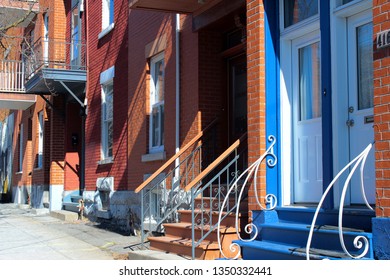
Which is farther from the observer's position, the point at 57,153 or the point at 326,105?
the point at 57,153

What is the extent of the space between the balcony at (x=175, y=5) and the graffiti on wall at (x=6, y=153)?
1724 cm

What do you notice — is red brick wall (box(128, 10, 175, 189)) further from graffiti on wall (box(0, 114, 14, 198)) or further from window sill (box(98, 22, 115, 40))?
graffiti on wall (box(0, 114, 14, 198))

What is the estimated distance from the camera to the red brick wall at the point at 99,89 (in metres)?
12.4

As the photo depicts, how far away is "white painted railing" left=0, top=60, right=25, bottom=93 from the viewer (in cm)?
1733

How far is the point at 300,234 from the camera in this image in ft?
20.2

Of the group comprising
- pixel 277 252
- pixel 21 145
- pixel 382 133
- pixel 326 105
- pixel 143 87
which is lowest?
pixel 277 252

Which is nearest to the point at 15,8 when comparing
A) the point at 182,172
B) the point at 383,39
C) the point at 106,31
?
the point at 106,31

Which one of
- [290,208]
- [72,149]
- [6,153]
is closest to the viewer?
[290,208]

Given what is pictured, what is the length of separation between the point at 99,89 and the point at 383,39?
377 inches

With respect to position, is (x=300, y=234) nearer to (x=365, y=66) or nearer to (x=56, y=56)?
(x=365, y=66)

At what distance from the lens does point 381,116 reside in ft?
17.2

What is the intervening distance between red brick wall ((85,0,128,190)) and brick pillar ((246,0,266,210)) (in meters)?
5.50

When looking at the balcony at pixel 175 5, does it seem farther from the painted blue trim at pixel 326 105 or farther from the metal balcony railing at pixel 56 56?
the metal balcony railing at pixel 56 56
